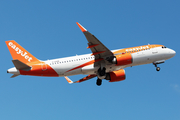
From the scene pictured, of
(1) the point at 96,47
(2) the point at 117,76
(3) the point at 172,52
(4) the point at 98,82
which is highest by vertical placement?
(3) the point at 172,52

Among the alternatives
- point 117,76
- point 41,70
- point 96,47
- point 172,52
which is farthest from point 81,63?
point 172,52

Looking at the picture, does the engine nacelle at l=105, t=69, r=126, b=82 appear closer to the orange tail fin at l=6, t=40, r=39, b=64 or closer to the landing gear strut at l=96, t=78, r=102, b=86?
the landing gear strut at l=96, t=78, r=102, b=86

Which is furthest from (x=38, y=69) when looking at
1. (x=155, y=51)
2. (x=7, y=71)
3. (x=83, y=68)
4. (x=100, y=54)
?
(x=155, y=51)

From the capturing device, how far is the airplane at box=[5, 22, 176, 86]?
110 ft

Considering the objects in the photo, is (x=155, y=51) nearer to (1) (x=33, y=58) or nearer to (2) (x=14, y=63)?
(1) (x=33, y=58)

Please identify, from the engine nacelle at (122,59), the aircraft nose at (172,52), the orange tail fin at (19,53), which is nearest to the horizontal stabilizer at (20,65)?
the orange tail fin at (19,53)

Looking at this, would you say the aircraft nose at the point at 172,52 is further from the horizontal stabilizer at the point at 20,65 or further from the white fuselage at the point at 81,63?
the horizontal stabilizer at the point at 20,65

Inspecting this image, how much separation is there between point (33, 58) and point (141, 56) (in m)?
16.8

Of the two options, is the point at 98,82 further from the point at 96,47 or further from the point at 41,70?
the point at 41,70

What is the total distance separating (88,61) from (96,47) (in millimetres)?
3495

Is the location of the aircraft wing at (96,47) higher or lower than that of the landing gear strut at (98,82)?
higher

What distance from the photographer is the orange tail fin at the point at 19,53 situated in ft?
114

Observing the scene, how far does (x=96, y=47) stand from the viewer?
32531 mm

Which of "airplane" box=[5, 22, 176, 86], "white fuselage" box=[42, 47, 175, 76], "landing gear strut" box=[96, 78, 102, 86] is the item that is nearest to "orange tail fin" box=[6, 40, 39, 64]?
"airplane" box=[5, 22, 176, 86]
